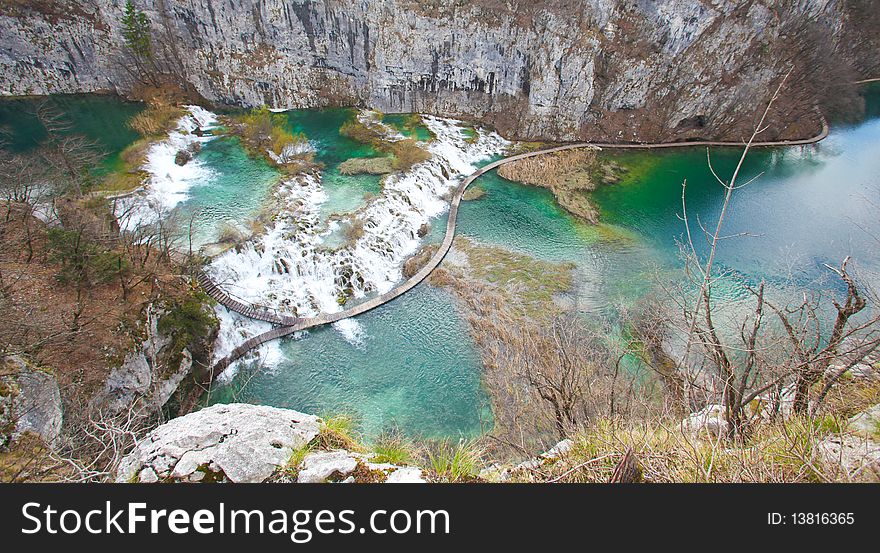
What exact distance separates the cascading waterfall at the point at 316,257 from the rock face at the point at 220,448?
48.7ft

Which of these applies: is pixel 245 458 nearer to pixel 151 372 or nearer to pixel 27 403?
pixel 27 403

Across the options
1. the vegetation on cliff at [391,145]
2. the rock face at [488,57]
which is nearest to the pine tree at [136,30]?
the rock face at [488,57]

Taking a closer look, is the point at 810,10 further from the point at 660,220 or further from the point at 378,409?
the point at 378,409

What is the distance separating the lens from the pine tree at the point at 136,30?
39.9m

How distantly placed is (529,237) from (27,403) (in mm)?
23914

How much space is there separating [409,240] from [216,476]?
22.7 meters

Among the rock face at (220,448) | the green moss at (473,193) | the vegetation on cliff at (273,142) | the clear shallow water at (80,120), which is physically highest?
the clear shallow water at (80,120)

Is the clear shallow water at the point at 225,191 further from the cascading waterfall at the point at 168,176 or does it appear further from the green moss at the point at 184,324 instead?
the green moss at the point at 184,324

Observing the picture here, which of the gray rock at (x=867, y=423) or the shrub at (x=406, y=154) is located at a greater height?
the shrub at (x=406, y=154)

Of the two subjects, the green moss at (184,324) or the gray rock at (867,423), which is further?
the green moss at (184,324)

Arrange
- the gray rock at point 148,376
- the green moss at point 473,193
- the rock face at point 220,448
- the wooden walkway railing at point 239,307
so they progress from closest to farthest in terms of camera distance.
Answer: the rock face at point 220,448 < the gray rock at point 148,376 < the wooden walkway railing at point 239,307 < the green moss at point 473,193

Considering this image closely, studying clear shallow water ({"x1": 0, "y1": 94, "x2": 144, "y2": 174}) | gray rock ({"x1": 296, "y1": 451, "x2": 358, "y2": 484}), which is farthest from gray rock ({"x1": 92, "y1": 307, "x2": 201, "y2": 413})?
clear shallow water ({"x1": 0, "y1": 94, "x2": 144, "y2": 174})

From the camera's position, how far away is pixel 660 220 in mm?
29000

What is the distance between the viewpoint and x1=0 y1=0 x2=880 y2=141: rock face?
3684 cm
